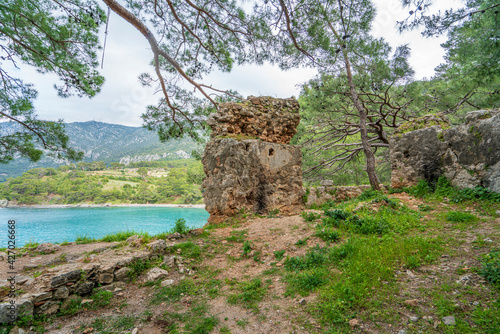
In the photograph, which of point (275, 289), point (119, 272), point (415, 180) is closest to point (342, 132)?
point (415, 180)

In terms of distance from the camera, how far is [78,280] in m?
2.90

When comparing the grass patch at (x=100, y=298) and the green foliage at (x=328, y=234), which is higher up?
the green foliage at (x=328, y=234)

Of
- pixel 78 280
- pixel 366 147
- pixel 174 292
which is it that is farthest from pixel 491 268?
pixel 366 147

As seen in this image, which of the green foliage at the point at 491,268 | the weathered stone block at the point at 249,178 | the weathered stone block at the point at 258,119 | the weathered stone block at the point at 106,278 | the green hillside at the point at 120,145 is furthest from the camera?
the green hillside at the point at 120,145

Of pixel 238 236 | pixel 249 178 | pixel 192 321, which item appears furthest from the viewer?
pixel 249 178

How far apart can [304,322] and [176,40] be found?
25.3ft

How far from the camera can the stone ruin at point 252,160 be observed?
6.32m

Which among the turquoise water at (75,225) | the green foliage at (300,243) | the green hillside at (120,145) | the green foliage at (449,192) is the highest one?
the green hillside at (120,145)

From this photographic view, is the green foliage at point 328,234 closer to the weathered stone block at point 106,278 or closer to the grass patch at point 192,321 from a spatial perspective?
the grass patch at point 192,321

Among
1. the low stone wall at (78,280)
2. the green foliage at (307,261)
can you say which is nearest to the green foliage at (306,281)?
the green foliage at (307,261)

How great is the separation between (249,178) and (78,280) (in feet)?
14.9

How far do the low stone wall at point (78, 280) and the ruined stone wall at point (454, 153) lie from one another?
23.8 feet

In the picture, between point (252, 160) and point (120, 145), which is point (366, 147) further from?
point (120, 145)

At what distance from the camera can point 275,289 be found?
9.53 ft
